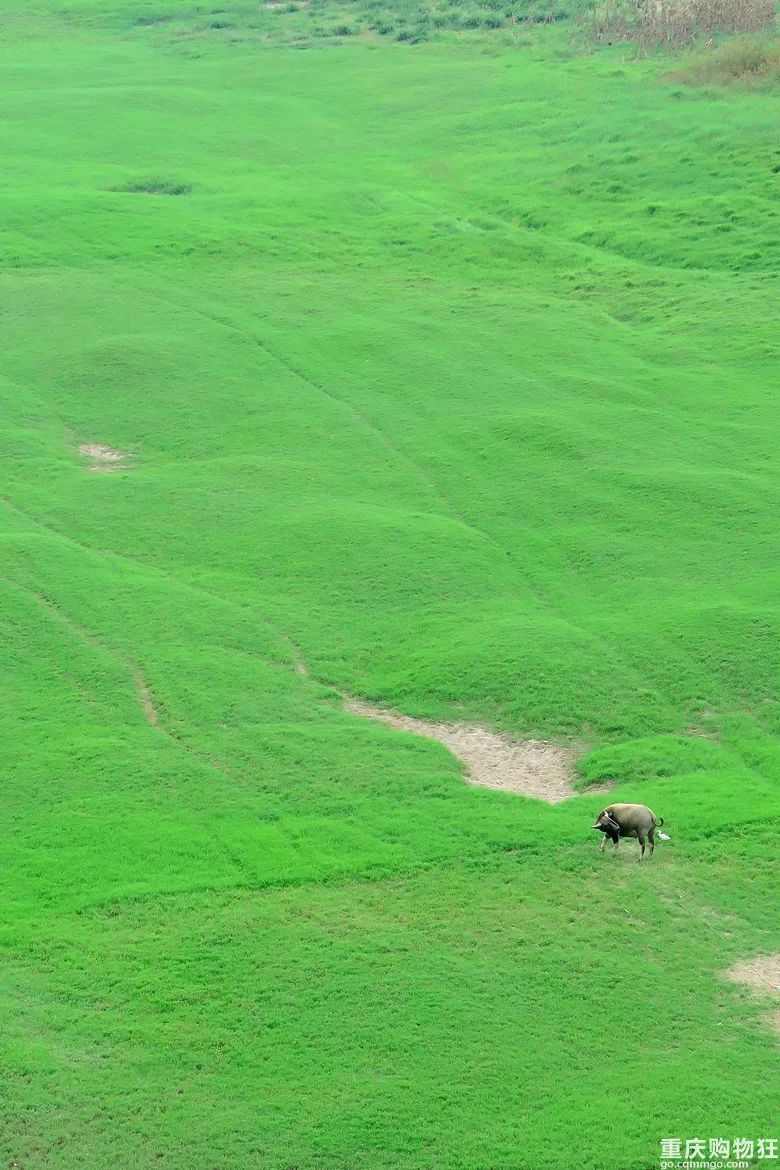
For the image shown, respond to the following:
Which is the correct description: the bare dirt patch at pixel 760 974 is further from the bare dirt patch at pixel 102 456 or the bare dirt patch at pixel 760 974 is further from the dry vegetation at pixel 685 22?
the dry vegetation at pixel 685 22

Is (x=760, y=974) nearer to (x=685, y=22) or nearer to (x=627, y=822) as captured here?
(x=627, y=822)

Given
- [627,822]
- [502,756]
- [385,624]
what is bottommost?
[502,756]

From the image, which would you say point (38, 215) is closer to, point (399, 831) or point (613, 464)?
point (613, 464)

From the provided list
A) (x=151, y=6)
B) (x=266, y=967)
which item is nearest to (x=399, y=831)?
(x=266, y=967)

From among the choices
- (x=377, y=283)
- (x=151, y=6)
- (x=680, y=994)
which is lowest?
(x=680, y=994)

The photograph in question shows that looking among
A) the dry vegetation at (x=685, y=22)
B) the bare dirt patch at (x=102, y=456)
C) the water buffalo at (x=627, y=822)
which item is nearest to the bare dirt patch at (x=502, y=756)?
the water buffalo at (x=627, y=822)

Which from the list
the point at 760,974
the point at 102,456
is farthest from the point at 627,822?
the point at 102,456

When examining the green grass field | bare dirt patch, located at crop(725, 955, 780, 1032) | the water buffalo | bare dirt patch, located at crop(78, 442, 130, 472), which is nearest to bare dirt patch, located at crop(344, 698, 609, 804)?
the green grass field
